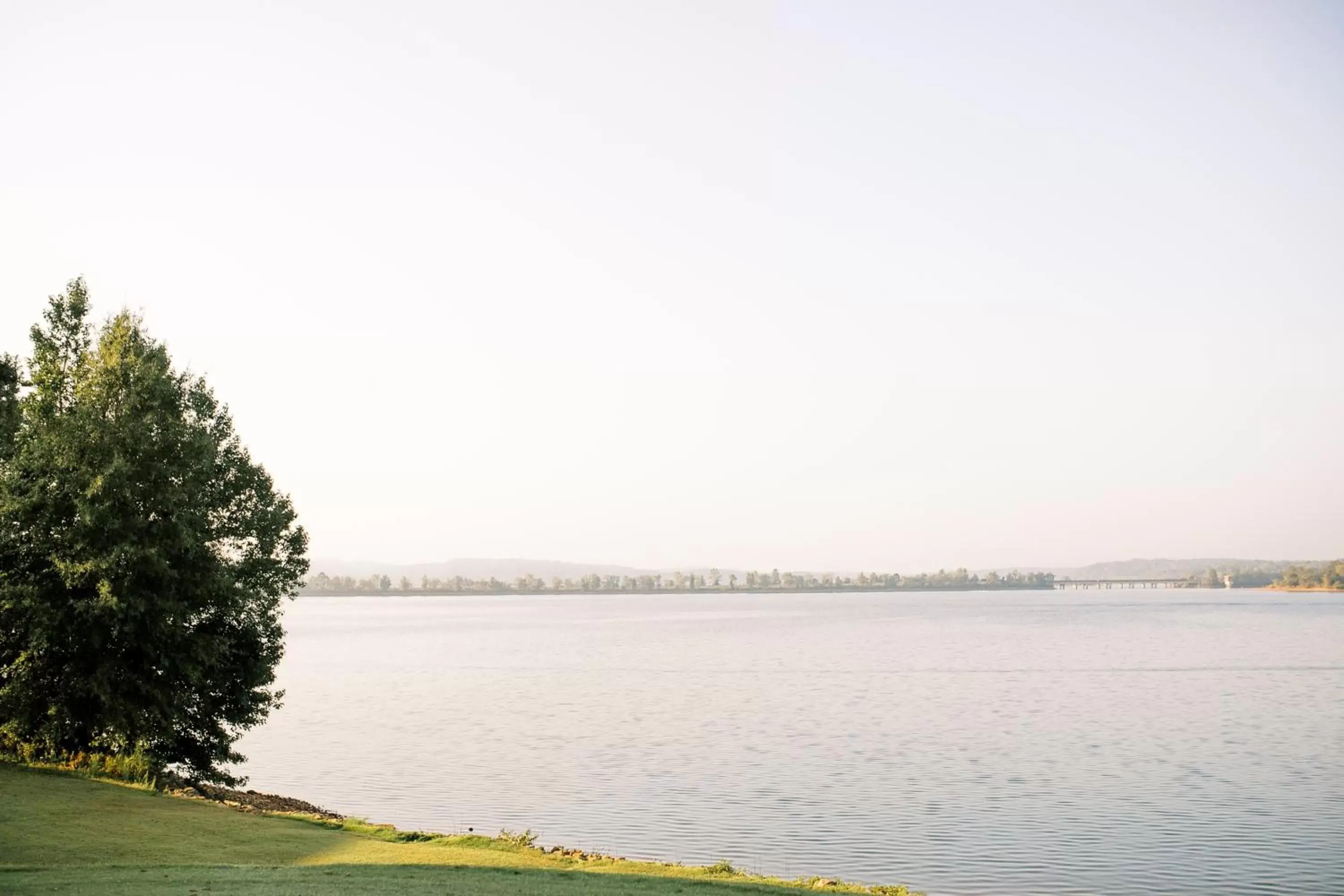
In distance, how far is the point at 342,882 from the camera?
22.0 m

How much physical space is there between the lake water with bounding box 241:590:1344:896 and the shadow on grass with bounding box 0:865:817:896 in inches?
353

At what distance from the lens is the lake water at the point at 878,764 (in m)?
34.0

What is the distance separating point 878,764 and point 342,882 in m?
32.6

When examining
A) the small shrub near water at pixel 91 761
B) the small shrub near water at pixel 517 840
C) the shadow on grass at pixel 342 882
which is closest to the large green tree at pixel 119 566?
the small shrub near water at pixel 91 761

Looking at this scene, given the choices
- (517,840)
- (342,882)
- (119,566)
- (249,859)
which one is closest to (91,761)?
(119,566)

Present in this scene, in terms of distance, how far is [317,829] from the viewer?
31.3m

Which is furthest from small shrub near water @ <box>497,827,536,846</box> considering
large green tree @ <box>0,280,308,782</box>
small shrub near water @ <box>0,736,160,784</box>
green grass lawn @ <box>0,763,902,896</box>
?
large green tree @ <box>0,280,308,782</box>

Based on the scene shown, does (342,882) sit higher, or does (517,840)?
(342,882)

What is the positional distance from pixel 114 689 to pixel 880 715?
1712 inches

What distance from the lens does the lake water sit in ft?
111

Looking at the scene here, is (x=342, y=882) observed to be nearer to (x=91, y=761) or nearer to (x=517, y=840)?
(x=517, y=840)

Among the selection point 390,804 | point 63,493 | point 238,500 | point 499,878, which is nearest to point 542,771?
point 390,804

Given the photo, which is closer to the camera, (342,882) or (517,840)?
(342,882)

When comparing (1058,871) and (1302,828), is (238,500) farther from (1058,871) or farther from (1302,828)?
(1302,828)
